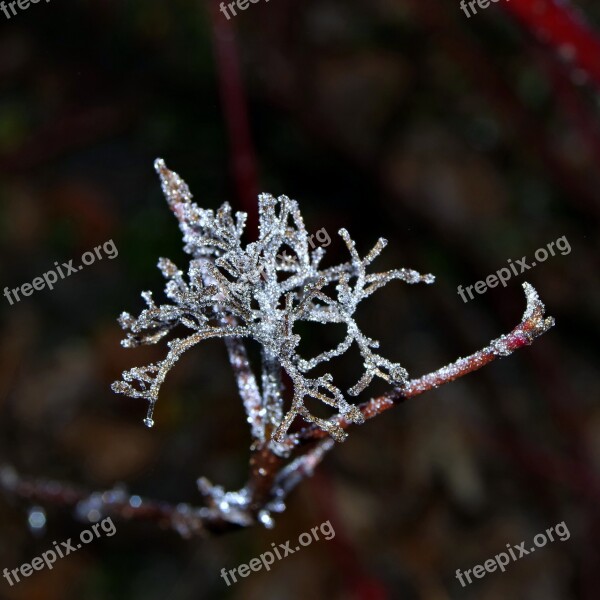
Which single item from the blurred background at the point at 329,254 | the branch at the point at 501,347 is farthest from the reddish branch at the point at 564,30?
the blurred background at the point at 329,254

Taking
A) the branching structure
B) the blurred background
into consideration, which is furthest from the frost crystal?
→ the blurred background

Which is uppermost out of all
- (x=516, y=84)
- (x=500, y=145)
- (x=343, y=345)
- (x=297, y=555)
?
(x=516, y=84)

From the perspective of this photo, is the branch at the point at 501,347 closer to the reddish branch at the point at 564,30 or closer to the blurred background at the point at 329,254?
the reddish branch at the point at 564,30

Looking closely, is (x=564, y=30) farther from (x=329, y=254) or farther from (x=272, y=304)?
(x=329, y=254)

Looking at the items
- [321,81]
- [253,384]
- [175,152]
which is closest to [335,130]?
[321,81]

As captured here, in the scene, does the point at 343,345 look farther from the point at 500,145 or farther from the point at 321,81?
the point at 321,81

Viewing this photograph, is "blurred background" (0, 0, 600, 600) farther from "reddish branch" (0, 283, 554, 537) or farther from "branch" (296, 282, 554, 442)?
"branch" (296, 282, 554, 442)

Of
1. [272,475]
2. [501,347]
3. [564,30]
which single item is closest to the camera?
[501,347]

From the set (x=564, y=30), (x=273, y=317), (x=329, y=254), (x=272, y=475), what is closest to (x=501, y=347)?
(x=273, y=317)
